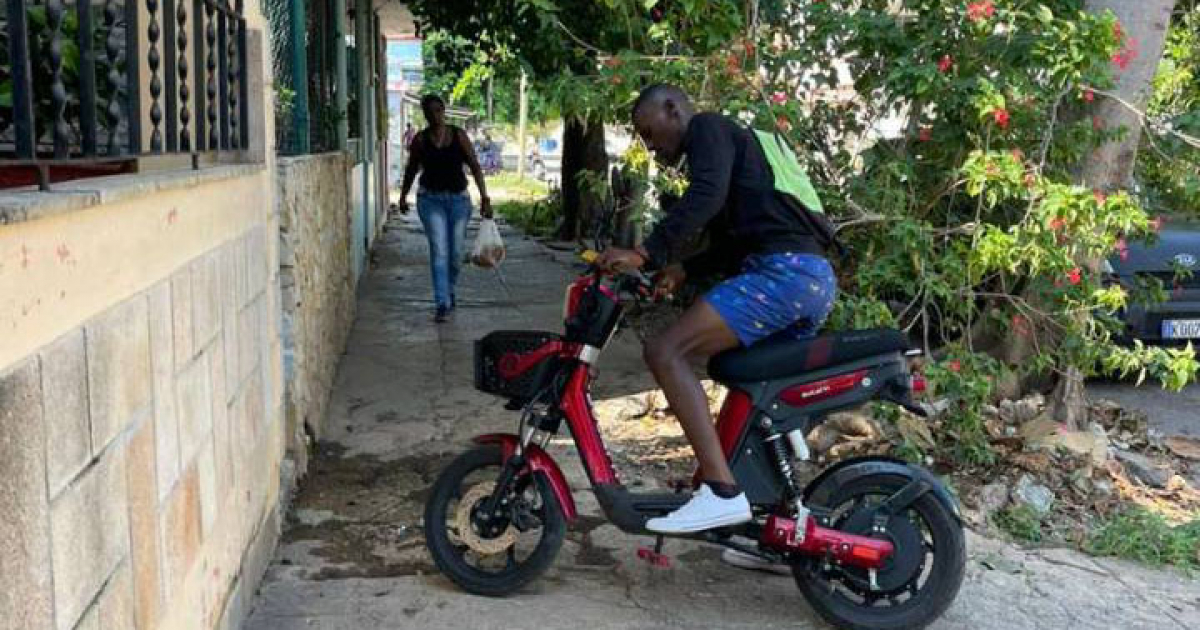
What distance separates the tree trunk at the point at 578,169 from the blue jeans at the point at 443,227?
17.8 ft

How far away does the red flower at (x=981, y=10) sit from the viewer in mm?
5062

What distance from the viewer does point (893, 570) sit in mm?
3834

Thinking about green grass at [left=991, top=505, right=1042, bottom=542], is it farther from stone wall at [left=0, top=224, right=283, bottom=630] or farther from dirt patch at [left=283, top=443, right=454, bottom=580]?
stone wall at [left=0, top=224, right=283, bottom=630]

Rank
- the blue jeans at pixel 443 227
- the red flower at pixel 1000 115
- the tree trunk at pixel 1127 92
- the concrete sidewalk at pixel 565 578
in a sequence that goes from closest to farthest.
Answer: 1. the concrete sidewalk at pixel 565 578
2. the red flower at pixel 1000 115
3. the tree trunk at pixel 1127 92
4. the blue jeans at pixel 443 227

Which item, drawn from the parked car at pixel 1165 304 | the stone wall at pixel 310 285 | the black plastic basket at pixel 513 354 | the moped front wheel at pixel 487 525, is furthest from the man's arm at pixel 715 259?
the parked car at pixel 1165 304

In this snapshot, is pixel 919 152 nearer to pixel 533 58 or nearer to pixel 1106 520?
pixel 1106 520

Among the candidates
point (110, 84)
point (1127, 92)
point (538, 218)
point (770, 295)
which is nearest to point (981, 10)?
point (1127, 92)

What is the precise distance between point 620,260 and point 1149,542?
2.75 meters

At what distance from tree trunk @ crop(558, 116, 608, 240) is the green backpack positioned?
1058cm

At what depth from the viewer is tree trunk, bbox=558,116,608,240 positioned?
14.9m

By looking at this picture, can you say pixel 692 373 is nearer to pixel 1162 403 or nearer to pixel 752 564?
Result: pixel 752 564

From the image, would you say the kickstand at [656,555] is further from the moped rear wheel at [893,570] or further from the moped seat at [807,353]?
the moped seat at [807,353]

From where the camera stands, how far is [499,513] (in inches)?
157

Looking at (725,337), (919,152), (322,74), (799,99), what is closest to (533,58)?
(322,74)
